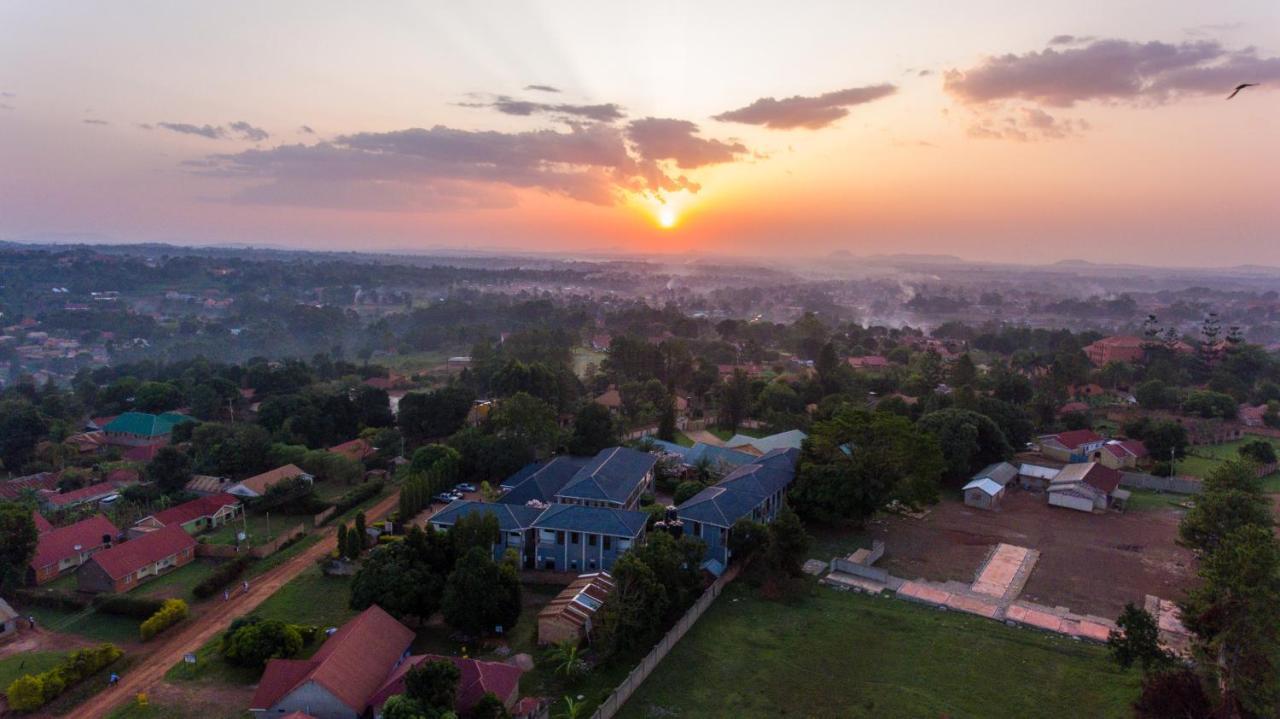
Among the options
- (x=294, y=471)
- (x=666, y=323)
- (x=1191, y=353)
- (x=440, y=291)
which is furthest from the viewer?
(x=440, y=291)

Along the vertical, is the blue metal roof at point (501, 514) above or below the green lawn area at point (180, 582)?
above

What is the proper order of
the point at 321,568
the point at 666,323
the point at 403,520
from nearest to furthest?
the point at 321,568, the point at 403,520, the point at 666,323

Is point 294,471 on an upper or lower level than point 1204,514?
lower

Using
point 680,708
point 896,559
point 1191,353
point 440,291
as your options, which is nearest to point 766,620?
point 680,708

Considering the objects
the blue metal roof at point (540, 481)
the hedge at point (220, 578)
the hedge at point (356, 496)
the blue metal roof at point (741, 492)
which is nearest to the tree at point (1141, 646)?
the blue metal roof at point (741, 492)

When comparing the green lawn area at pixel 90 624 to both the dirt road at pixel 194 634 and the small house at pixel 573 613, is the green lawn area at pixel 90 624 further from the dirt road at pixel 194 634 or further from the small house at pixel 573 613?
the small house at pixel 573 613

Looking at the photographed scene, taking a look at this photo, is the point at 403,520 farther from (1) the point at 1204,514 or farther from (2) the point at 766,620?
(1) the point at 1204,514
